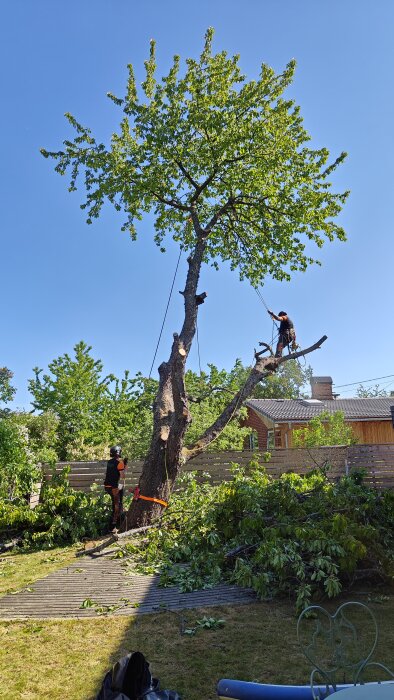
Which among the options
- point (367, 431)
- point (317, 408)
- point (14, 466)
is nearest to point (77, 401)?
point (14, 466)

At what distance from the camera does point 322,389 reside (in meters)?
28.7

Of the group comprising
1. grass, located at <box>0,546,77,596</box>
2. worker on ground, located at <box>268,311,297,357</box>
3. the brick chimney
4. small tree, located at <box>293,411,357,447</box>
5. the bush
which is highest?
the brick chimney

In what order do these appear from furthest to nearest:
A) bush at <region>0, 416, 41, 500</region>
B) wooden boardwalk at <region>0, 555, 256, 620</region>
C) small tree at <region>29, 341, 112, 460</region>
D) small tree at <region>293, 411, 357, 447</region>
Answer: small tree at <region>293, 411, 357, 447</region> < small tree at <region>29, 341, 112, 460</region> < bush at <region>0, 416, 41, 500</region> < wooden boardwalk at <region>0, 555, 256, 620</region>

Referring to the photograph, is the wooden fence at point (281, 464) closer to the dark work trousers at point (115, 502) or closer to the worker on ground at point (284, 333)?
the dark work trousers at point (115, 502)

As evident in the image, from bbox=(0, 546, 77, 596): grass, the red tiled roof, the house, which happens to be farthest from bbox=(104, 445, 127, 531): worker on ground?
the red tiled roof

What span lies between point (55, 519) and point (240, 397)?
4351 millimetres

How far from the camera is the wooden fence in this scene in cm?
1045

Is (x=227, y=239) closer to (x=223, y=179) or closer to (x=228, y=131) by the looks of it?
(x=223, y=179)

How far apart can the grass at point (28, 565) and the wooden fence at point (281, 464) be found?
226 centimetres

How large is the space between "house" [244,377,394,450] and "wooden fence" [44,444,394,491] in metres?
8.38

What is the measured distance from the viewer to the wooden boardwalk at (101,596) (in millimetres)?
4988

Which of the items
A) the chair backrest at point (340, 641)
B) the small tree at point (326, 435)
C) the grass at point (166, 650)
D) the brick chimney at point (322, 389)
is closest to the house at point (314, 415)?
the brick chimney at point (322, 389)

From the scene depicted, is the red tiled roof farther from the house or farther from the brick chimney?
the brick chimney

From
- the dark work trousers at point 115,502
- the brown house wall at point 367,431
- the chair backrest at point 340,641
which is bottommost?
the chair backrest at point 340,641
